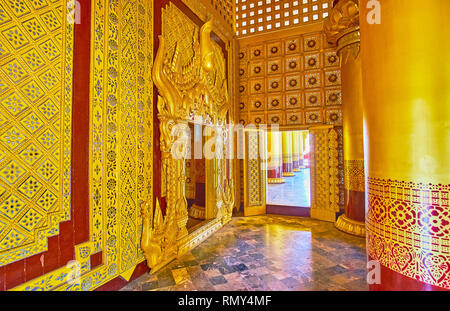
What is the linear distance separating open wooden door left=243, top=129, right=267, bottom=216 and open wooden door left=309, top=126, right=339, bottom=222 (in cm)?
124

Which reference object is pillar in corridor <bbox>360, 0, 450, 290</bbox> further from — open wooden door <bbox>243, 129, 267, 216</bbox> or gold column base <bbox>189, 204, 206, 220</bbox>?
open wooden door <bbox>243, 129, 267, 216</bbox>

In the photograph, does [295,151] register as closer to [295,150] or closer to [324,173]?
[295,150]

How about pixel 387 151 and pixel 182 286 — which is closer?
pixel 387 151

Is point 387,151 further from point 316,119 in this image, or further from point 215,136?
point 316,119

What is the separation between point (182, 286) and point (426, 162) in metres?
2.65

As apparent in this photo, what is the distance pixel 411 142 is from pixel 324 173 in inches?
169

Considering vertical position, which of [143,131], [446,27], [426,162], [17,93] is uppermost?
[446,27]

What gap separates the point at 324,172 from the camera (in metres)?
5.61

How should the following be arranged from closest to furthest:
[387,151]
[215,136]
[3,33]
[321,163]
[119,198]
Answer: [387,151]
[3,33]
[119,198]
[215,136]
[321,163]

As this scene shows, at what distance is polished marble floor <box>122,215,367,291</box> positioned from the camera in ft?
9.12

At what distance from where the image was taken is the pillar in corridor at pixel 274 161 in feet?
42.4

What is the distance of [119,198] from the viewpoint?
266cm

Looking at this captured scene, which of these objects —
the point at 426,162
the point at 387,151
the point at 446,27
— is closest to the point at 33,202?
the point at 387,151

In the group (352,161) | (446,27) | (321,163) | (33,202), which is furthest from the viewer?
(321,163)
